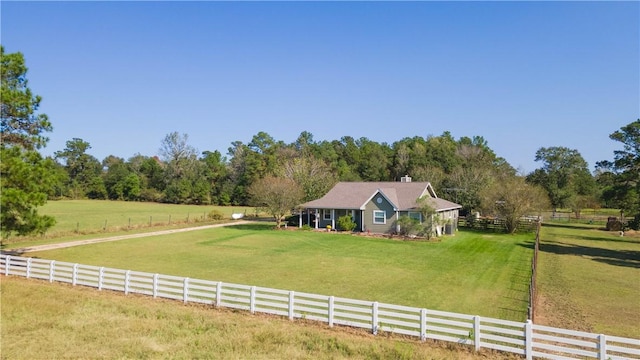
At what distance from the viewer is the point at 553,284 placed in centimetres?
2009

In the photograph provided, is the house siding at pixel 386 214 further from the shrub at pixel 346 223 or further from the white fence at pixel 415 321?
the white fence at pixel 415 321

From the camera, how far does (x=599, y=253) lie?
3042cm

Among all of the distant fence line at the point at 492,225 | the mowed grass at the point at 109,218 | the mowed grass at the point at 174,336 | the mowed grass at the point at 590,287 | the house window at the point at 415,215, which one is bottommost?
the mowed grass at the point at 590,287

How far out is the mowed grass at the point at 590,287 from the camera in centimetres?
1446

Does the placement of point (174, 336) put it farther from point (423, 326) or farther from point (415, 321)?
point (415, 321)

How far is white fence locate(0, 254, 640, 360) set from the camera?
10.4m

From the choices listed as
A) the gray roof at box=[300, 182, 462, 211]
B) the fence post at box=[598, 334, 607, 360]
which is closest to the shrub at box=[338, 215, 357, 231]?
the gray roof at box=[300, 182, 462, 211]

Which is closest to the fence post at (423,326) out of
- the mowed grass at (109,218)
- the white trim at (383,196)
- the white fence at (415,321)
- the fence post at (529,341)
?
the white fence at (415,321)

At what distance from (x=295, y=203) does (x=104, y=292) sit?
2740 cm

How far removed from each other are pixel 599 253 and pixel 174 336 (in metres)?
31.0

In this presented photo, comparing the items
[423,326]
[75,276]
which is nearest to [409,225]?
[423,326]

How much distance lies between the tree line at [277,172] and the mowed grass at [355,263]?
6.11 m

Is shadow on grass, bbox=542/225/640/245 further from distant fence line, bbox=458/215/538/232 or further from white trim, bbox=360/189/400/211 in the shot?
white trim, bbox=360/189/400/211

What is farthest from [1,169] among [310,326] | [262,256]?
[310,326]
